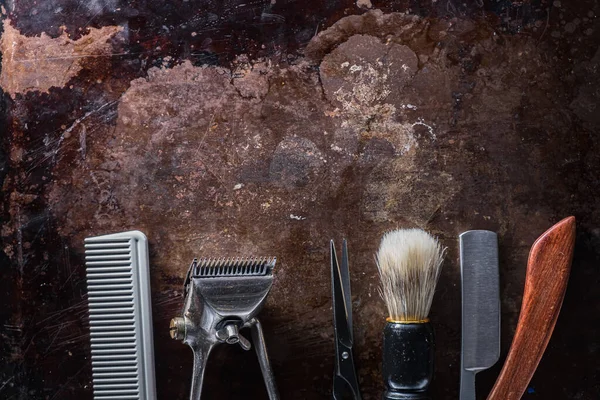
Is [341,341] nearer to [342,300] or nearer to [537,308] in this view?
[342,300]

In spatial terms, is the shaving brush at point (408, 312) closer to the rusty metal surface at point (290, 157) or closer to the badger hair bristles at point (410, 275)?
the badger hair bristles at point (410, 275)

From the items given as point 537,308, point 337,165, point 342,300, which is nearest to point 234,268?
point 342,300

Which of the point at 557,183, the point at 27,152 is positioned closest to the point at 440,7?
the point at 557,183

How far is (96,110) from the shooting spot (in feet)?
6.79

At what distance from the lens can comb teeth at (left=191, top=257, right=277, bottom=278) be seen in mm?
1842

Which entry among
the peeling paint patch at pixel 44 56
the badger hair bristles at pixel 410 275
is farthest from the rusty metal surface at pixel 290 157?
the badger hair bristles at pixel 410 275

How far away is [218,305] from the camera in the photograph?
5.98 ft

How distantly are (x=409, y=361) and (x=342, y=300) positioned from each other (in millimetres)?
267

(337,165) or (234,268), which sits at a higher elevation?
(337,165)

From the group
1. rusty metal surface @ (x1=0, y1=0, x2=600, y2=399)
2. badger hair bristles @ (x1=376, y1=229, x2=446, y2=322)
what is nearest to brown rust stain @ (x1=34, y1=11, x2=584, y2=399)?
rusty metal surface @ (x1=0, y1=0, x2=600, y2=399)

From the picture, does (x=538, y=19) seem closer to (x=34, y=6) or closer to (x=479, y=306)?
(x=479, y=306)

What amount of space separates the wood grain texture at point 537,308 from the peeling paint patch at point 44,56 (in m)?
1.39

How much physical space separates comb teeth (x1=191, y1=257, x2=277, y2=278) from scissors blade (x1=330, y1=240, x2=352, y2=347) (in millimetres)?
193

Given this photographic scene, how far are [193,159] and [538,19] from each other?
1.09 metres
